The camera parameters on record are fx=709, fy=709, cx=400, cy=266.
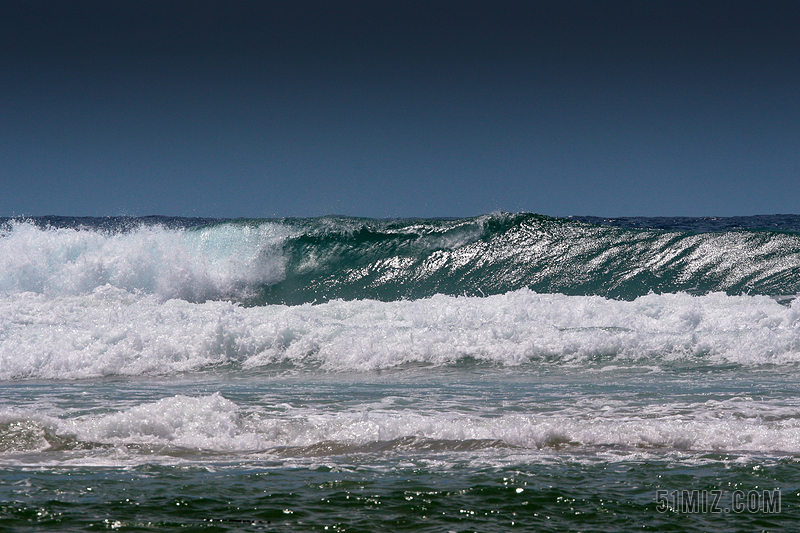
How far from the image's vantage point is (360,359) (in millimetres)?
9844

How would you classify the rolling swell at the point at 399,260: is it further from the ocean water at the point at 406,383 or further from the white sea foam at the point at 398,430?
the white sea foam at the point at 398,430

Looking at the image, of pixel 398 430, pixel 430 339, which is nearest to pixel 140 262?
pixel 430 339

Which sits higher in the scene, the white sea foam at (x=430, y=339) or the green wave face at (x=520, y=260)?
the green wave face at (x=520, y=260)

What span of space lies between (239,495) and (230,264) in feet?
53.7

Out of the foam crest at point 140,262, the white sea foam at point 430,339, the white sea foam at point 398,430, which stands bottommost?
the white sea foam at point 398,430

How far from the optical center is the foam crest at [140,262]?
18.2m

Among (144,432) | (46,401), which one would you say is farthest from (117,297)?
(144,432)

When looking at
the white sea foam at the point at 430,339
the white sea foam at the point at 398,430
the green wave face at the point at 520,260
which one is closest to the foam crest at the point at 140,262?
the green wave face at the point at 520,260

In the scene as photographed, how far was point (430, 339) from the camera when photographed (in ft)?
33.5

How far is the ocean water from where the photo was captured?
12.1 ft

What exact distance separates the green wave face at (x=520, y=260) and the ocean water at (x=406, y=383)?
0.08m

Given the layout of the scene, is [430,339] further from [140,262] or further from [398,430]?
[140,262]

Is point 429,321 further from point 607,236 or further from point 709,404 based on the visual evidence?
point 607,236

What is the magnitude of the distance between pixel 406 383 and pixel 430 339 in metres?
2.01
